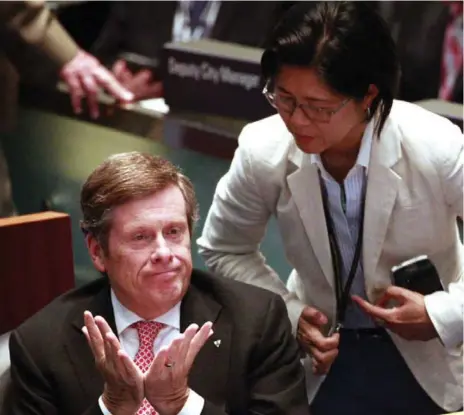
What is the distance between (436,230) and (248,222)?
1.11ft

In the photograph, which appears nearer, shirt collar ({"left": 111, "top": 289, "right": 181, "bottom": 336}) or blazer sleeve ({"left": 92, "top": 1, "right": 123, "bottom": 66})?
shirt collar ({"left": 111, "top": 289, "right": 181, "bottom": 336})

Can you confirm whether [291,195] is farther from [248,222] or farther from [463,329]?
[463,329]

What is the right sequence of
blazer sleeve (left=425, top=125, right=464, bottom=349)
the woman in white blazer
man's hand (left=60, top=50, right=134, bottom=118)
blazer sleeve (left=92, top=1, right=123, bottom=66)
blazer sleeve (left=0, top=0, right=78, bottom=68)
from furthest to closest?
1. blazer sleeve (left=92, top=1, right=123, bottom=66)
2. man's hand (left=60, top=50, right=134, bottom=118)
3. blazer sleeve (left=0, top=0, right=78, bottom=68)
4. blazer sleeve (left=425, top=125, right=464, bottom=349)
5. the woman in white blazer

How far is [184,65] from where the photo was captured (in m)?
2.82

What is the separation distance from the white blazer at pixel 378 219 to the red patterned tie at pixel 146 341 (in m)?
0.35

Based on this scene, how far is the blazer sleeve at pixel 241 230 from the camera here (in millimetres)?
1982

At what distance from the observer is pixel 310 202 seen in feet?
6.41

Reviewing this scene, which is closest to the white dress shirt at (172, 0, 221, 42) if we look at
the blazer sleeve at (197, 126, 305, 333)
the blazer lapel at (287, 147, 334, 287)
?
the blazer sleeve at (197, 126, 305, 333)

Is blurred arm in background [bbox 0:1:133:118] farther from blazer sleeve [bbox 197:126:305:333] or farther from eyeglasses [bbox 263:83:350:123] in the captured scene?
eyeglasses [bbox 263:83:350:123]

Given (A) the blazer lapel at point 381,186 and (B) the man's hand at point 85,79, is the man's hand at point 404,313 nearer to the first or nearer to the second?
(A) the blazer lapel at point 381,186

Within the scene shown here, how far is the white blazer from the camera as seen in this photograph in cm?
191

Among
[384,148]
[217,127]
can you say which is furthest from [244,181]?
[217,127]

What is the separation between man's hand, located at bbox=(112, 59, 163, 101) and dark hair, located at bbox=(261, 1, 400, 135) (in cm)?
153

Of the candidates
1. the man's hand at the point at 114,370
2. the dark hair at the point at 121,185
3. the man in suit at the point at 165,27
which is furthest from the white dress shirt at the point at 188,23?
the man's hand at the point at 114,370
